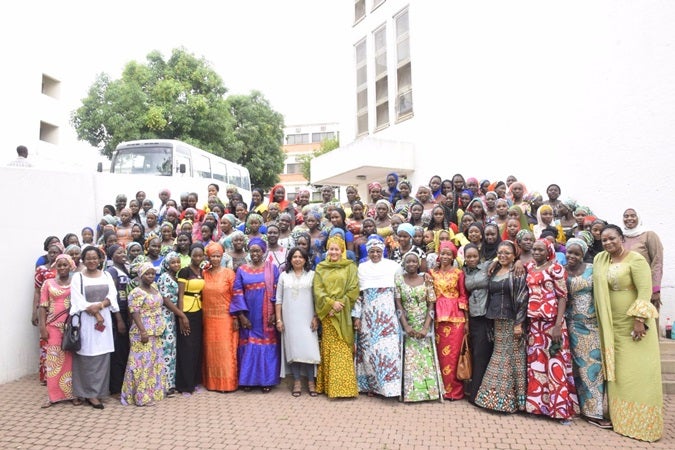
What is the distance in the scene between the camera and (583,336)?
15.1ft

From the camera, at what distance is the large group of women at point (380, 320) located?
4500 mm

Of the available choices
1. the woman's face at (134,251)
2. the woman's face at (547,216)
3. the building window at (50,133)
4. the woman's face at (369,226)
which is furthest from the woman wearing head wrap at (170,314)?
the building window at (50,133)

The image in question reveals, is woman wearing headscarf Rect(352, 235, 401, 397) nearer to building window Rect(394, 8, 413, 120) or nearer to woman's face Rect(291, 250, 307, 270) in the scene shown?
woman's face Rect(291, 250, 307, 270)

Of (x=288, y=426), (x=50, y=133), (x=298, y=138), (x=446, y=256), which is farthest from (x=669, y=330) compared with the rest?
(x=298, y=138)

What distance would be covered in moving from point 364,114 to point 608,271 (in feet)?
37.9

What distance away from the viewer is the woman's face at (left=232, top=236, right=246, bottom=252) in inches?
236

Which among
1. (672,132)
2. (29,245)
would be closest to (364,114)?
(672,132)

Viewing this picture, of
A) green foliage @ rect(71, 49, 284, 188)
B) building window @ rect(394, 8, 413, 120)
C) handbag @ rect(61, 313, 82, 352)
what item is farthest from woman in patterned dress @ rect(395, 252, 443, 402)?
green foliage @ rect(71, 49, 284, 188)

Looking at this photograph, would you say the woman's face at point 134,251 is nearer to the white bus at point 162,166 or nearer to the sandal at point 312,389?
the sandal at point 312,389

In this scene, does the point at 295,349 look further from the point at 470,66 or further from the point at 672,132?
the point at 470,66

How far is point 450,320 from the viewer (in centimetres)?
509

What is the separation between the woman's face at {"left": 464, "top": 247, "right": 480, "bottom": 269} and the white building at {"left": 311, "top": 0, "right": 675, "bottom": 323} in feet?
12.3

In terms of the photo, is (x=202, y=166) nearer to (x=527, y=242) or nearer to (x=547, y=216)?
(x=547, y=216)

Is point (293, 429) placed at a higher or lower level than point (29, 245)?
lower
